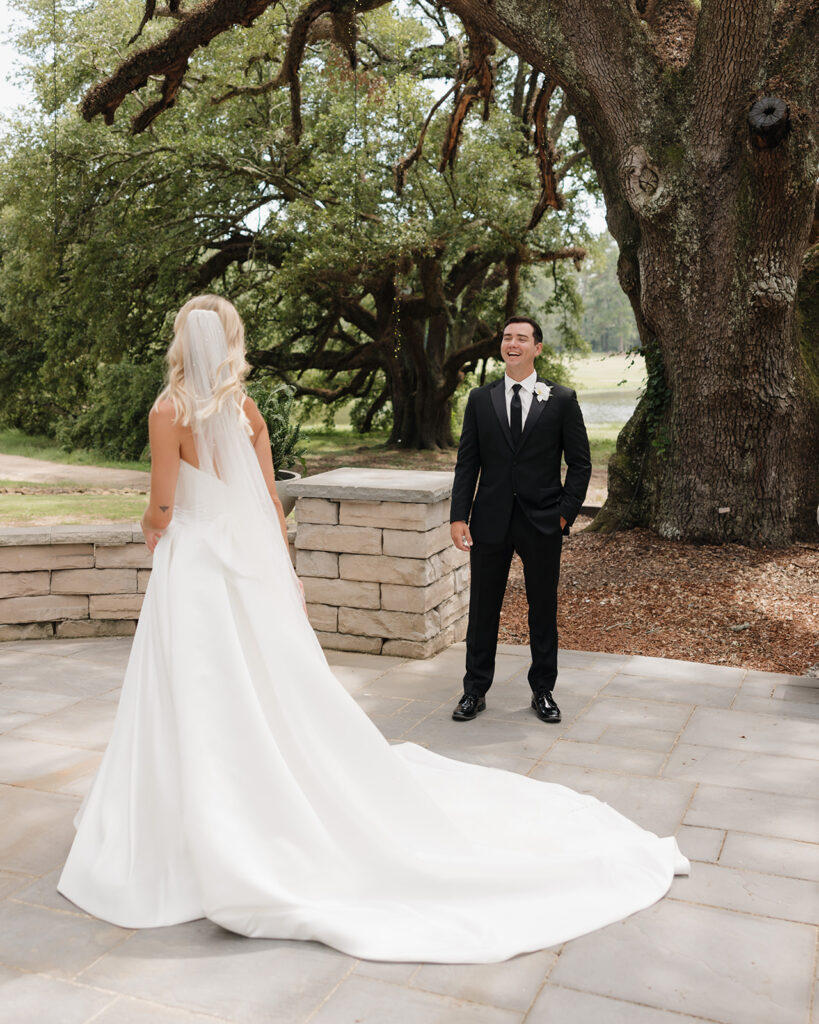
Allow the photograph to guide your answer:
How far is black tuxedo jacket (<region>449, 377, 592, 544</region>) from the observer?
4754mm

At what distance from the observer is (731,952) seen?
9.08ft

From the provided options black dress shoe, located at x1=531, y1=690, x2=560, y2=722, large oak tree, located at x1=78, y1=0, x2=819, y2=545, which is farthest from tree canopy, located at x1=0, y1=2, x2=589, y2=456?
black dress shoe, located at x1=531, y1=690, x2=560, y2=722

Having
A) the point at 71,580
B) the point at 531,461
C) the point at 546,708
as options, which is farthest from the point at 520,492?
the point at 71,580

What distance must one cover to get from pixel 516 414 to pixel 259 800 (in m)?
2.45

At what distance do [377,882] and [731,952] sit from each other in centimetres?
104

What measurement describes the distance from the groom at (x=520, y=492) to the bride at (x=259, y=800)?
4.80 feet

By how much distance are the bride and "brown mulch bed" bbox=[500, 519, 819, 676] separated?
10.2 feet

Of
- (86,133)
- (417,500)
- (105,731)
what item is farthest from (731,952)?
(86,133)

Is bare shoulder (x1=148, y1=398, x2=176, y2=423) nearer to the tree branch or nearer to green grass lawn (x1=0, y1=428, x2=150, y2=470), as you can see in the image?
the tree branch

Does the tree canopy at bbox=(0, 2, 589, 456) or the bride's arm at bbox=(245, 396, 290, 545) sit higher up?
the tree canopy at bbox=(0, 2, 589, 456)

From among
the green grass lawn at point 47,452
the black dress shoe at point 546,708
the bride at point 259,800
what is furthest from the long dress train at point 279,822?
the green grass lawn at point 47,452

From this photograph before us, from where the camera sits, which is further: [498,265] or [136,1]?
[498,265]

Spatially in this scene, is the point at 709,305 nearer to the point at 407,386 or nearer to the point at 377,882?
the point at 377,882

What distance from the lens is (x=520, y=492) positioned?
477 centimetres
